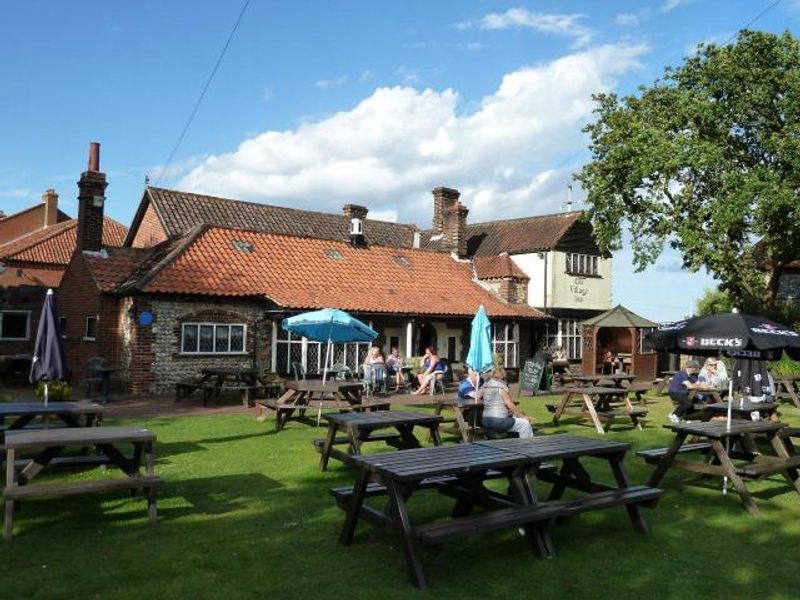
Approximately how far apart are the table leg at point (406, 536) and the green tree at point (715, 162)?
19.6 meters

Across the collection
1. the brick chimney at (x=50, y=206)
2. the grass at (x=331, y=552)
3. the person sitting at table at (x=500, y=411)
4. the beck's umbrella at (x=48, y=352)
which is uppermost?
the brick chimney at (x=50, y=206)

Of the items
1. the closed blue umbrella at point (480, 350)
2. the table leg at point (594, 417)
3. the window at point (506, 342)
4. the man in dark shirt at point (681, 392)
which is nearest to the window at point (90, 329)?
the closed blue umbrella at point (480, 350)

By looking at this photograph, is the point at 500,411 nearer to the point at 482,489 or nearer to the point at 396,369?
the point at 482,489

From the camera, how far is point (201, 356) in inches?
781

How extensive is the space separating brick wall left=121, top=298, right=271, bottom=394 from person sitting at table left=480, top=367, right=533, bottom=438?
42.1ft

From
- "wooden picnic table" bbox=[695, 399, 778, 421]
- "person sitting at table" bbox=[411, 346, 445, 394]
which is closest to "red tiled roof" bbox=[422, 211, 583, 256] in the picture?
"person sitting at table" bbox=[411, 346, 445, 394]

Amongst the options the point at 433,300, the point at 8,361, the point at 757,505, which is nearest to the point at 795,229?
the point at 433,300

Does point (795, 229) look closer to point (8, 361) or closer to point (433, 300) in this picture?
point (433, 300)

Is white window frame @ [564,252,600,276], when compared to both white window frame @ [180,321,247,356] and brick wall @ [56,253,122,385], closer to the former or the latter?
white window frame @ [180,321,247,356]

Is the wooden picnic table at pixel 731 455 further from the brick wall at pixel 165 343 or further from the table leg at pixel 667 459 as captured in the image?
the brick wall at pixel 165 343

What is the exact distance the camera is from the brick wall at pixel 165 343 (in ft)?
61.6

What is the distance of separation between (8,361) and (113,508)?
18.7 meters

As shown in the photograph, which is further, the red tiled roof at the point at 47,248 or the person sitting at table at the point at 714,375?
the red tiled roof at the point at 47,248

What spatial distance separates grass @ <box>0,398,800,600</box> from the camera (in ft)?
15.4
